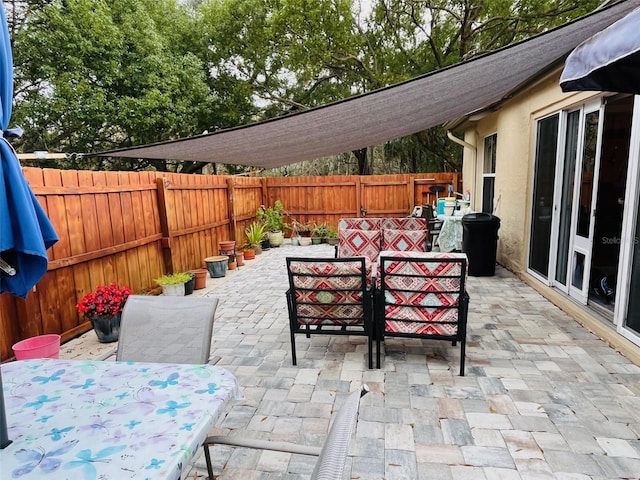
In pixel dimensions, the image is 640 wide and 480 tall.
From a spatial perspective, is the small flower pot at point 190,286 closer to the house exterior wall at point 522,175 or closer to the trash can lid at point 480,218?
the trash can lid at point 480,218

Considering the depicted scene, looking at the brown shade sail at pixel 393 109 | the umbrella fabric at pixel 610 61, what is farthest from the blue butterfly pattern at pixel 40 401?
the umbrella fabric at pixel 610 61

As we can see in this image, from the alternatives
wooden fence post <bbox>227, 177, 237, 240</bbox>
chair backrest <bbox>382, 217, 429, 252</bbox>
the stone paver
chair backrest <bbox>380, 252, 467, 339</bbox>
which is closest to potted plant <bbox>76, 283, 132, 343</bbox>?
the stone paver

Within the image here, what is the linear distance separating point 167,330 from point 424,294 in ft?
A: 6.05

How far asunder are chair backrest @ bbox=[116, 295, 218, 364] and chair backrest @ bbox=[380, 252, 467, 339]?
148cm

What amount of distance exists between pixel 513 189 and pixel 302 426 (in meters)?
5.12

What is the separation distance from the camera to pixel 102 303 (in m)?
3.57

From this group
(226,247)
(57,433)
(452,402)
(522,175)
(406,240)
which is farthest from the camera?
(226,247)

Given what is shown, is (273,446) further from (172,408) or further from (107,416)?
(107,416)

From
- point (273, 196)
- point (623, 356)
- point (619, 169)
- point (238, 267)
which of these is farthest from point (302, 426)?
point (273, 196)

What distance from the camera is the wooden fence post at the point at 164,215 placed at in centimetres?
517

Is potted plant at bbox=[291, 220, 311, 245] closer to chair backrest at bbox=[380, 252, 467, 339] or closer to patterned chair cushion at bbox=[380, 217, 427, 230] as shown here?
patterned chair cushion at bbox=[380, 217, 427, 230]

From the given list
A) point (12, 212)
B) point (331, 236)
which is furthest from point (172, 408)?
point (331, 236)

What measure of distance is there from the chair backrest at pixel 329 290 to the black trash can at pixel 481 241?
3.31 meters

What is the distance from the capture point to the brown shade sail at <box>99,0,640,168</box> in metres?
2.61
